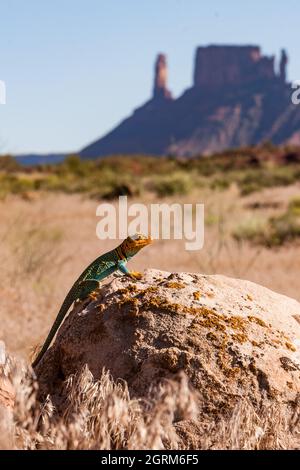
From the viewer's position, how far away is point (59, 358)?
406 cm

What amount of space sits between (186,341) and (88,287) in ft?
2.58

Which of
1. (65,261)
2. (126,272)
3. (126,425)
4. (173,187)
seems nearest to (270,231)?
(65,261)

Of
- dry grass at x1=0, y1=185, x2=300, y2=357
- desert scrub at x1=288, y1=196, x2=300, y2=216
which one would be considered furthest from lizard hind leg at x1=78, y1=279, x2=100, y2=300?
desert scrub at x1=288, y1=196, x2=300, y2=216

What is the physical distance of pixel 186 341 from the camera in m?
3.70

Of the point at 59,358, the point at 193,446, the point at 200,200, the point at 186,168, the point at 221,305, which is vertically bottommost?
the point at 193,446

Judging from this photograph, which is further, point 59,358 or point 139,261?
point 139,261

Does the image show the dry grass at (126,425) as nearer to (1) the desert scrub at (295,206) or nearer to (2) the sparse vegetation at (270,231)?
(2) the sparse vegetation at (270,231)

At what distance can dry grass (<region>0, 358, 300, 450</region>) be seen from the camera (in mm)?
2783

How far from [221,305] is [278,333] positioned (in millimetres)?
367

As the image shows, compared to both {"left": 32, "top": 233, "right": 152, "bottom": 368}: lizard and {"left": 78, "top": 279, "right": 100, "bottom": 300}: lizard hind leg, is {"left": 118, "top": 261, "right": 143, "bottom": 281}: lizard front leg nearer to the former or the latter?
{"left": 32, "top": 233, "right": 152, "bottom": 368}: lizard

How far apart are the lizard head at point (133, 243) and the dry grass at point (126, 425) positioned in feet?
2.60

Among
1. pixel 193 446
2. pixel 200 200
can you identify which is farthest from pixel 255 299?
pixel 200 200

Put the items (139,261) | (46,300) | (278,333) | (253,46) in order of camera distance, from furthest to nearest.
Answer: (253,46) < (139,261) < (46,300) < (278,333)
